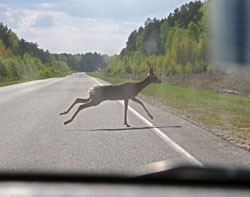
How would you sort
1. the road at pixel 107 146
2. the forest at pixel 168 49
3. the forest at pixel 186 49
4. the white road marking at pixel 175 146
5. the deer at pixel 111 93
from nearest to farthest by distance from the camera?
the road at pixel 107 146, the white road marking at pixel 175 146, the deer at pixel 111 93, the forest at pixel 186 49, the forest at pixel 168 49

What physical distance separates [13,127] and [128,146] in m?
4.22

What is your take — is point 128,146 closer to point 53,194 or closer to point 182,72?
point 53,194

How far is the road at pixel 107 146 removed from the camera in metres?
6.84

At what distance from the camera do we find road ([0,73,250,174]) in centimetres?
684

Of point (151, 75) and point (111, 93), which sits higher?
point (151, 75)

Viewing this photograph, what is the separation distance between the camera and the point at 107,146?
858cm

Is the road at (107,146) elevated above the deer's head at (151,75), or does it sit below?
below

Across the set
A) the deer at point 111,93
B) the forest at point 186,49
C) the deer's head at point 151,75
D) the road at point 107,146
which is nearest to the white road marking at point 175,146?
the road at point 107,146

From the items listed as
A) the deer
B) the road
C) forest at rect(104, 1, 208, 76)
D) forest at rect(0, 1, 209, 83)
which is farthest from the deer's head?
forest at rect(104, 1, 208, 76)

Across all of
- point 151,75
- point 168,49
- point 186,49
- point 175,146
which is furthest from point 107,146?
point 168,49

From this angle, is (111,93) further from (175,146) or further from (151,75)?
(175,146)

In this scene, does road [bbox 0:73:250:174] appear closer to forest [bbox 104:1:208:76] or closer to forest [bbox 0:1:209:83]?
forest [bbox 0:1:209:83]

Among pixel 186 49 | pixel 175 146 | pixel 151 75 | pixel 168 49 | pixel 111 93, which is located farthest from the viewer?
pixel 168 49

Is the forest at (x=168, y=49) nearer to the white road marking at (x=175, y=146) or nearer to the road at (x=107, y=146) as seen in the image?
the road at (x=107, y=146)
